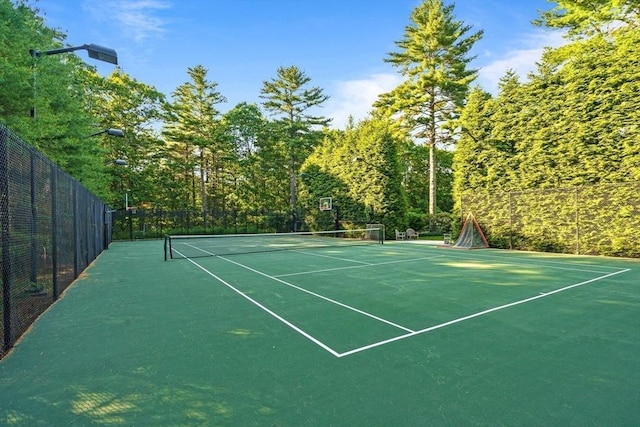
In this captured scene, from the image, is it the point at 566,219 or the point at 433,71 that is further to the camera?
the point at 433,71

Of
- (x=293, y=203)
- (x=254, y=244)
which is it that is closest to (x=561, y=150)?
(x=254, y=244)

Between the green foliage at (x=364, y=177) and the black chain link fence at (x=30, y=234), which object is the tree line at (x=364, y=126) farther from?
the black chain link fence at (x=30, y=234)

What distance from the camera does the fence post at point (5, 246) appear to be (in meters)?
3.32

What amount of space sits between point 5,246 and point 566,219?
1461cm

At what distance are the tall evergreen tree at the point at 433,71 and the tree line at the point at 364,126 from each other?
0.28ft

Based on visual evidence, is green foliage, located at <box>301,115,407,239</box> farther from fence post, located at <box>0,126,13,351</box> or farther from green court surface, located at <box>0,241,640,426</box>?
fence post, located at <box>0,126,13,351</box>

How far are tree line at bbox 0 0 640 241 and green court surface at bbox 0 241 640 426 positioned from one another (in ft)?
19.5

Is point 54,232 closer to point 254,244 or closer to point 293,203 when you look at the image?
point 254,244

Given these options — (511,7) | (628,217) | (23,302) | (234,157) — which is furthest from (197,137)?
(628,217)

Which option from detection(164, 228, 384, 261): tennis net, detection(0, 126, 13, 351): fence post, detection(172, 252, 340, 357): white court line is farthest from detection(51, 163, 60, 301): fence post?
detection(164, 228, 384, 261): tennis net

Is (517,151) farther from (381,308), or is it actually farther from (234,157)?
(234,157)

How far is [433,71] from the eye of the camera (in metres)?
22.7

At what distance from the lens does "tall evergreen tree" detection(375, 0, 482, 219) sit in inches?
870

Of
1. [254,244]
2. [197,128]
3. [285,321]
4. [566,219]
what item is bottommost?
[254,244]
